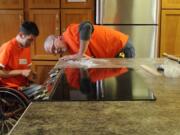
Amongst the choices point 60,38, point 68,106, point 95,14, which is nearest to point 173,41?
point 95,14

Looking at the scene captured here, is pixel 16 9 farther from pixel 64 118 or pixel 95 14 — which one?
pixel 64 118

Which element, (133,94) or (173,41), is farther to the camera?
(173,41)

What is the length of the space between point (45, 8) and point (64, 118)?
2.83 meters

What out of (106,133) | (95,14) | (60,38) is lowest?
(106,133)

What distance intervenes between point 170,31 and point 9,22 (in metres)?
1.83

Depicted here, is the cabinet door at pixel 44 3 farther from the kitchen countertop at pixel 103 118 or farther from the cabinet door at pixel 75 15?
the kitchen countertop at pixel 103 118

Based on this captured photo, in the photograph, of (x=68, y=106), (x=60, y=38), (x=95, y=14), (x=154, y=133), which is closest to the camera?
(x=154, y=133)

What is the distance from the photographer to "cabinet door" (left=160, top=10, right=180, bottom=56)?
139 inches

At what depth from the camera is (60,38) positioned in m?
2.46

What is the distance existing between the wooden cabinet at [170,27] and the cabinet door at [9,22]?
161 cm

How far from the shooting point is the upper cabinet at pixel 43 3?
3.57 metres

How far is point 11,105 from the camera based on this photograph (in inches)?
85.9

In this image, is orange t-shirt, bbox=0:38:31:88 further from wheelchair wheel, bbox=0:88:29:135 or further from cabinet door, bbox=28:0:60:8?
cabinet door, bbox=28:0:60:8

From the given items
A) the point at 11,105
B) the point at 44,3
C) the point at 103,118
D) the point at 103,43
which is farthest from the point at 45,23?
the point at 103,118
